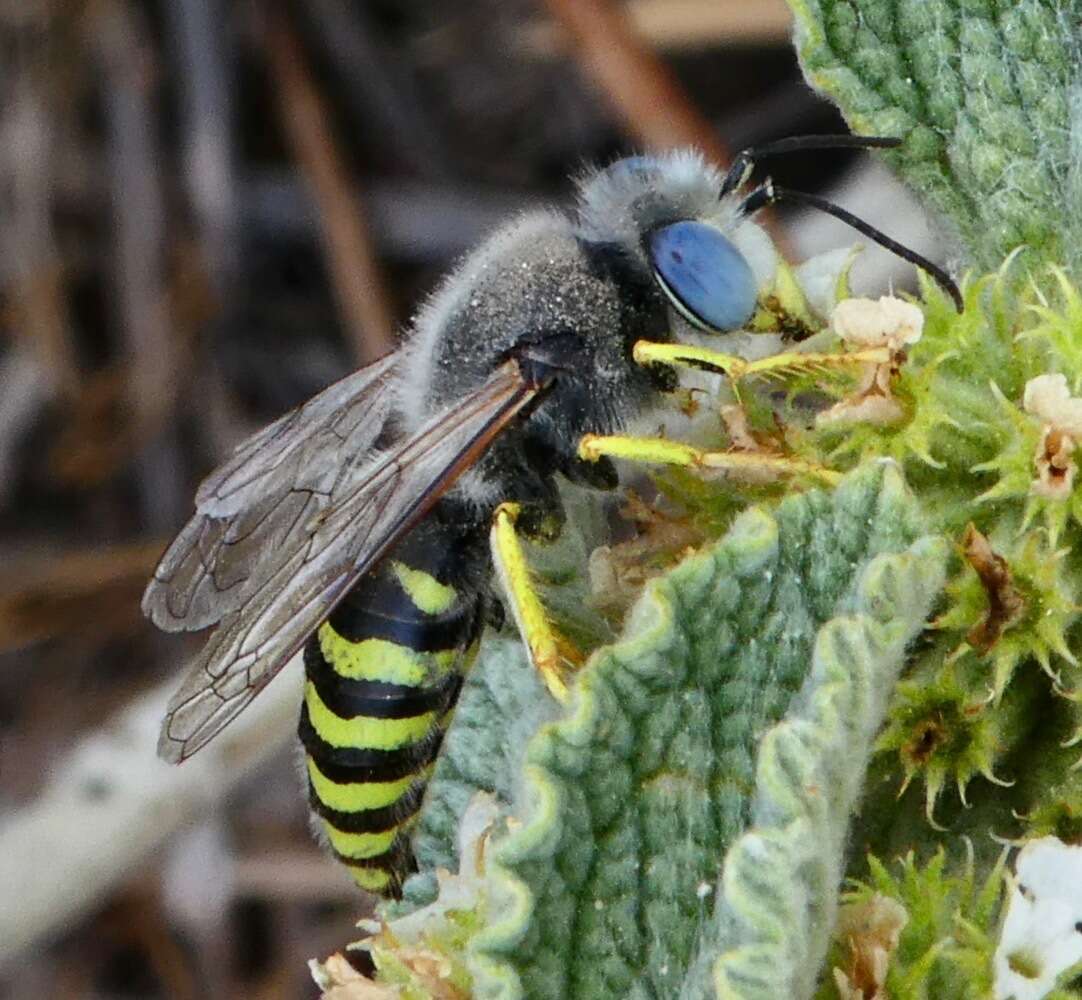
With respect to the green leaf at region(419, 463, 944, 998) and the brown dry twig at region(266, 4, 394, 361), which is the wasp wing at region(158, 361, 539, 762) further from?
the brown dry twig at region(266, 4, 394, 361)

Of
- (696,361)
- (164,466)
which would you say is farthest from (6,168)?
(696,361)

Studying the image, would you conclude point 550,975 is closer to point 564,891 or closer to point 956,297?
point 564,891

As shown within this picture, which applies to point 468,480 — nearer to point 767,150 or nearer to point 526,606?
point 526,606

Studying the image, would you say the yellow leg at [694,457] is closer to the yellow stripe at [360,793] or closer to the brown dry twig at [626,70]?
the yellow stripe at [360,793]

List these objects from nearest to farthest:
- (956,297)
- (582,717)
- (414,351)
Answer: (582,717) → (956,297) → (414,351)

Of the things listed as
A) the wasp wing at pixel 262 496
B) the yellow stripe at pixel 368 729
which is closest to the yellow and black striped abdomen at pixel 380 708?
the yellow stripe at pixel 368 729

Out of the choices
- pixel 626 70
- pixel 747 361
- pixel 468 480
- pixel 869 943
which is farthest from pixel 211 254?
pixel 869 943
